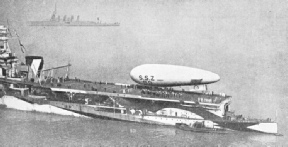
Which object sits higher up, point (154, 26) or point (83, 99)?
point (154, 26)

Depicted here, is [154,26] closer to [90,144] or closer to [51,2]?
[51,2]

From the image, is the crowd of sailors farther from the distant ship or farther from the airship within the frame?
the distant ship

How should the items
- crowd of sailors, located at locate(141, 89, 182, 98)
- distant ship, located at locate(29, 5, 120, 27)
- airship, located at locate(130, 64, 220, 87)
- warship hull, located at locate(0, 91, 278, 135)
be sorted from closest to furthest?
warship hull, located at locate(0, 91, 278, 135) < airship, located at locate(130, 64, 220, 87) < crowd of sailors, located at locate(141, 89, 182, 98) < distant ship, located at locate(29, 5, 120, 27)

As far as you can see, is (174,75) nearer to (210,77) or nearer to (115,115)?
(210,77)

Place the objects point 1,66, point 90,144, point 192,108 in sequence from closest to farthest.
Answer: point 90,144, point 192,108, point 1,66

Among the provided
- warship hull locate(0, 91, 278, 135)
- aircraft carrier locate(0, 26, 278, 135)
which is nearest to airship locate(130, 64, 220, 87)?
aircraft carrier locate(0, 26, 278, 135)

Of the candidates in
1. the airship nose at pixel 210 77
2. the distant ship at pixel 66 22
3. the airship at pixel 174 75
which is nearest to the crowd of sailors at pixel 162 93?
the airship at pixel 174 75

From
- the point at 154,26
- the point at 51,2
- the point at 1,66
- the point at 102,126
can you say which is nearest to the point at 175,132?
the point at 102,126

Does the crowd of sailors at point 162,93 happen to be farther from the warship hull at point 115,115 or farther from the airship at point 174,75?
the warship hull at point 115,115
